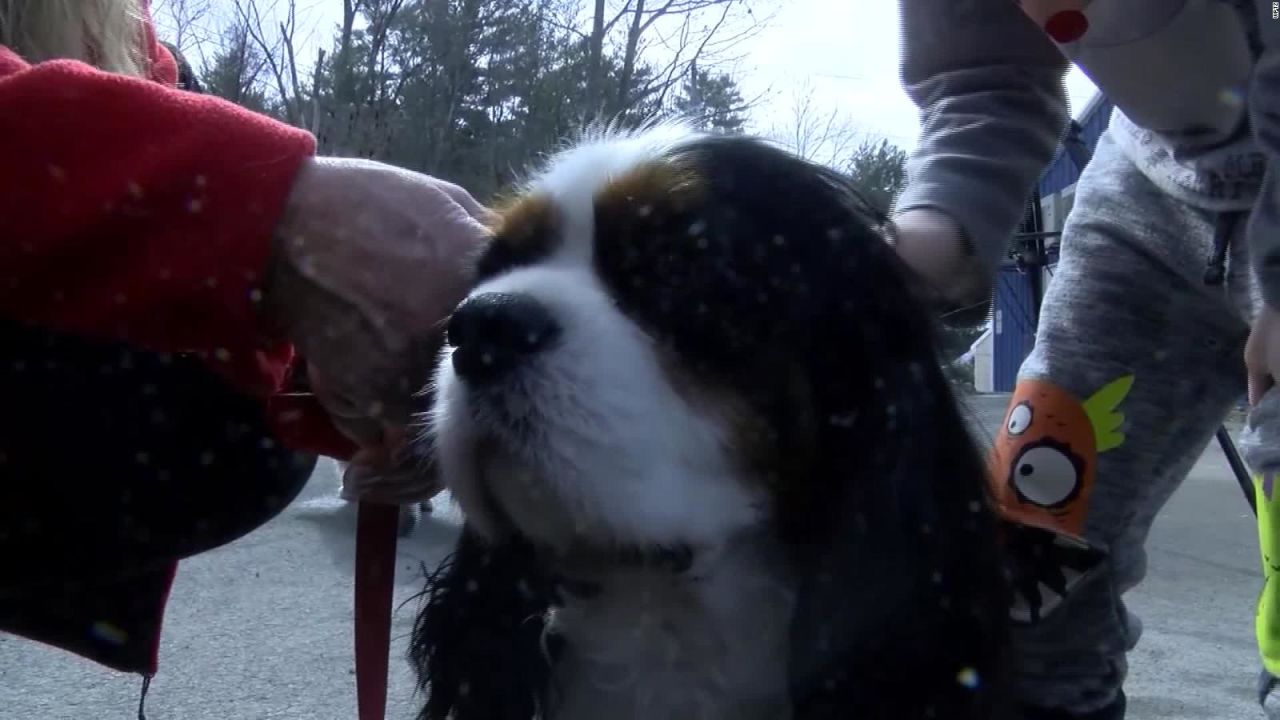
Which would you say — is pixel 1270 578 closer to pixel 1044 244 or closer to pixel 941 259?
pixel 941 259

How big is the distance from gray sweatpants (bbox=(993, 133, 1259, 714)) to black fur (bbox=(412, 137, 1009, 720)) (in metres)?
0.60

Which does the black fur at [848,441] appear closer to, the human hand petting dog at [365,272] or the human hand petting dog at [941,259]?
the human hand petting dog at [941,259]

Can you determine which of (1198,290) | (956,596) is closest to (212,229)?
(956,596)

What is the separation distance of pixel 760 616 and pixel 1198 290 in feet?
3.68

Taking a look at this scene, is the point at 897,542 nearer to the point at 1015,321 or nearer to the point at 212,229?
the point at 212,229

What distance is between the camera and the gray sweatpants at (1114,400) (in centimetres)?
228

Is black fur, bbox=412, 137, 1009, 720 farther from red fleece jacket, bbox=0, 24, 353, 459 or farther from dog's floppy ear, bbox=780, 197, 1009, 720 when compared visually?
red fleece jacket, bbox=0, 24, 353, 459

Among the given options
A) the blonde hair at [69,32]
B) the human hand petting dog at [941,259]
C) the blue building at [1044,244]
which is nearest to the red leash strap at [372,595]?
the blonde hair at [69,32]

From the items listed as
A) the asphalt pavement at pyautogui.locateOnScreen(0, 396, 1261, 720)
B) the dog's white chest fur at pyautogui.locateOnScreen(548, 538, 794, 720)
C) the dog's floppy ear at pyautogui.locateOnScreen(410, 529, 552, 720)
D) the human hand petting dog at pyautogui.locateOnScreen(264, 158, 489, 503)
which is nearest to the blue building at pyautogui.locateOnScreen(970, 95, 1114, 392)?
the asphalt pavement at pyautogui.locateOnScreen(0, 396, 1261, 720)

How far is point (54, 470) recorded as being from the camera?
153 centimetres

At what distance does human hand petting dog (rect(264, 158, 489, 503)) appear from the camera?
131 cm

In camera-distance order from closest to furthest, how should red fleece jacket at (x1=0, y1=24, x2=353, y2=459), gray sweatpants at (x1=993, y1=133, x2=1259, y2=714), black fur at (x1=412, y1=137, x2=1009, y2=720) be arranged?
red fleece jacket at (x1=0, y1=24, x2=353, y2=459), black fur at (x1=412, y1=137, x2=1009, y2=720), gray sweatpants at (x1=993, y1=133, x2=1259, y2=714)

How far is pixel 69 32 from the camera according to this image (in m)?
1.69

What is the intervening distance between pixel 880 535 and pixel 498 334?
22.4 inches
